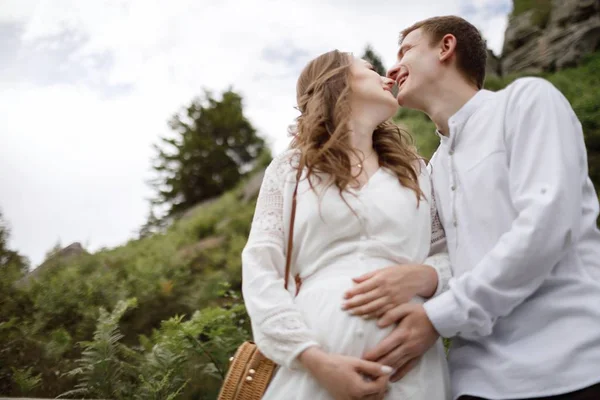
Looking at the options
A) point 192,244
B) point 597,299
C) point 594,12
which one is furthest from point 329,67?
point 594,12

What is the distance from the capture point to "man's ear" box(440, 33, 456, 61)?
8.36ft

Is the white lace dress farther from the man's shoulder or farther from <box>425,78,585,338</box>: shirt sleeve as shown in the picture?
the man's shoulder

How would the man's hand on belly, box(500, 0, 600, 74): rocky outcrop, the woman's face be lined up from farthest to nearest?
1. box(500, 0, 600, 74): rocky outcrop
2. the woman's face
3. the man's hand on belly

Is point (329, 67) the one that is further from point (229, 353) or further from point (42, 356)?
A: point (42, 356)

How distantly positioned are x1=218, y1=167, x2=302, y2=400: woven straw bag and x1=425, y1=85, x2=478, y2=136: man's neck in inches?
42.0

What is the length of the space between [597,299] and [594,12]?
18.3m

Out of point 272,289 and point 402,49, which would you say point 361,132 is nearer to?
point 402,49

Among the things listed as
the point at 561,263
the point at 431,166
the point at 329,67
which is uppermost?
the point at 329,67

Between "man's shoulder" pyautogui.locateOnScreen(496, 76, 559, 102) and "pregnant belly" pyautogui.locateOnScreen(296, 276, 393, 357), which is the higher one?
"man's shoulder" pyautogui.locateOnScreen(496, 76, 559, 102)

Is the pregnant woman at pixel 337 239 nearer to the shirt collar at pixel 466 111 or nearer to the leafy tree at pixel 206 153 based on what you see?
the shirt collar at pixel 466 111

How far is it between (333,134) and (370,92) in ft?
1.11

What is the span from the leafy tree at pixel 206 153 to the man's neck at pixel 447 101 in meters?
19.9

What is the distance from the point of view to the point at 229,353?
3.80 metres

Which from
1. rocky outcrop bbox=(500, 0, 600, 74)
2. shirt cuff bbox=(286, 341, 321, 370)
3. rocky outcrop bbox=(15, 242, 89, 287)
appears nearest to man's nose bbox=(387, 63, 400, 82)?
shirt cuff bbox=(286, 341, 321, 370)
